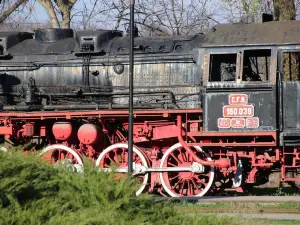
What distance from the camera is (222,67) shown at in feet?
44.9

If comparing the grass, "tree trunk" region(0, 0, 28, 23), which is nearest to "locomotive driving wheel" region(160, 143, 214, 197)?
the grass

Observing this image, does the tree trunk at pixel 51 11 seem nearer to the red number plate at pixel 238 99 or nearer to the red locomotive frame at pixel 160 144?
the red locomotive frame at pixel 160 144

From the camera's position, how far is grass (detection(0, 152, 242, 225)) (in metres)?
6.44

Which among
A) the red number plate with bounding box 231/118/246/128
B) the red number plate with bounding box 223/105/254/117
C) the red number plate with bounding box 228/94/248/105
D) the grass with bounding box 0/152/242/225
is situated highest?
the red number plate with bounding box 228/94/248/105

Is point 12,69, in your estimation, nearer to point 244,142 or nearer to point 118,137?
point 118,137

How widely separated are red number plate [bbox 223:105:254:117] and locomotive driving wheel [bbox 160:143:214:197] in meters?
1.06

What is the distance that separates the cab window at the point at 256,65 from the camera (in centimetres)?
1341

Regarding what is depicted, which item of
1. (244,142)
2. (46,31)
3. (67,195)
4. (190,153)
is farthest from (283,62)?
(67,195)

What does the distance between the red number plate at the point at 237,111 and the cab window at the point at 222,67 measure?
27.1 inches

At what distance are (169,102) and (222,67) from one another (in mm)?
1301

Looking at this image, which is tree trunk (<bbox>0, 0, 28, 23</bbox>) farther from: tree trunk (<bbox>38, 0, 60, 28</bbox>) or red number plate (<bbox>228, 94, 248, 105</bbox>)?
red number plate (<bbox>228, 94, 248, 105</bbox>)

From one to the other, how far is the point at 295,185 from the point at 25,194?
28.4 ft

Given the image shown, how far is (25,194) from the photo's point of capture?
680cm

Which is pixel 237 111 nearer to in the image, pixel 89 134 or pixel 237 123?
pixel 237 123
